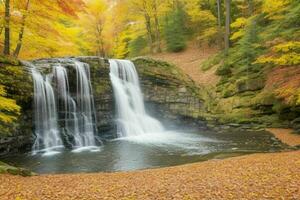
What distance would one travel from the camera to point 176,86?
859 inches

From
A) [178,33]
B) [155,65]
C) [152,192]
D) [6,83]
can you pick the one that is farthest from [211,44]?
[152,192]

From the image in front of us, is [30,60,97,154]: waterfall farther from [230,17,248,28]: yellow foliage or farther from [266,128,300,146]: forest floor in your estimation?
[230,17,248,28]: yellow foliage

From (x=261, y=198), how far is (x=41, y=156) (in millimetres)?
10669

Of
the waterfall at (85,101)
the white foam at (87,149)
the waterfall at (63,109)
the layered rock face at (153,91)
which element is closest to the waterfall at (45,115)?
the waterfall at (63,109)

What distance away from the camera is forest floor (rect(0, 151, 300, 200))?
677 cm

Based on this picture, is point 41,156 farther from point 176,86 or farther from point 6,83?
point 176,86

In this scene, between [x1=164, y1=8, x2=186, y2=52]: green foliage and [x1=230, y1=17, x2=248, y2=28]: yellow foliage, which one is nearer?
[x1=230, y1=17, x2=248, y2=28]: yellow foliage

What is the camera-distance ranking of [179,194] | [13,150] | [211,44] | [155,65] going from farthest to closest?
1. [211,44]
2. [155,65]
3. [13,150]
4. [179,194]

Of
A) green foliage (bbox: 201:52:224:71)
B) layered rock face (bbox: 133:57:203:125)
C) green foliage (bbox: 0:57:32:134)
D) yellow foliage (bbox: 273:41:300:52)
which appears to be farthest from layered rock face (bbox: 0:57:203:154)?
yellow foliage (bbox: 273:41:300:52)

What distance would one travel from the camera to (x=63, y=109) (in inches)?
693

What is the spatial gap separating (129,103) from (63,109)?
484 cm

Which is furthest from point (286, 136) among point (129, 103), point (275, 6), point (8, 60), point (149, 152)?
point (8, 60)

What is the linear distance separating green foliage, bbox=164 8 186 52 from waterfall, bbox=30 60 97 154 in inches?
526

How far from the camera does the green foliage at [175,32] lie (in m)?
30.4
